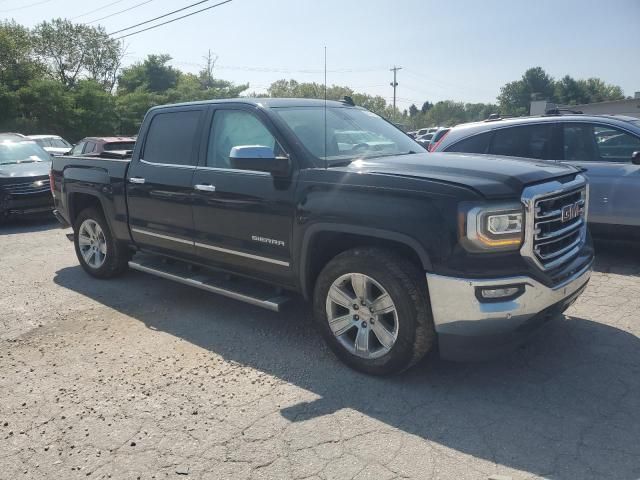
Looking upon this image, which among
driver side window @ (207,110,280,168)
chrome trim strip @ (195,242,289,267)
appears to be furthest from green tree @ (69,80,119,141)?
chrome trim strip @ (195,242,289,267)

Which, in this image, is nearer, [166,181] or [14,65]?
[166,181]

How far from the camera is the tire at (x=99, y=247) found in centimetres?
595

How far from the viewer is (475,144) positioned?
7047 millimetres

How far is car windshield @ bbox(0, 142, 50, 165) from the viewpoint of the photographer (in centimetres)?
1121

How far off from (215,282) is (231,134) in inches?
52.0

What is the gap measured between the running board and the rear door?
0.21 m

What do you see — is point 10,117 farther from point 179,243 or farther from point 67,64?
point 179,243

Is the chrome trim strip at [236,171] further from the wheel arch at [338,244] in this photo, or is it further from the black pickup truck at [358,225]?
the wheel arch at [338,244]

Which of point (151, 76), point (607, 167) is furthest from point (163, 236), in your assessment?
point (151, 76)

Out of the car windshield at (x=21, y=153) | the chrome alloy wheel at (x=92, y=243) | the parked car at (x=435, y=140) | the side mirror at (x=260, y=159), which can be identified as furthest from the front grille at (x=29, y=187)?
the side mirror at (x=260, y=159)

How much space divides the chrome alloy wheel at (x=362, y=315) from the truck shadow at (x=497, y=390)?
9.1 inches

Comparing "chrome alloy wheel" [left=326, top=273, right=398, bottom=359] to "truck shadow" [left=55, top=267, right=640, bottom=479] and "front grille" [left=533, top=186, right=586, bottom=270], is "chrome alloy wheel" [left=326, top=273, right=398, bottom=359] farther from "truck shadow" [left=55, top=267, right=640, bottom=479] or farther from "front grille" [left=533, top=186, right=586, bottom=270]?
"front grille" [left=533, top=186, right=586, bottom=270]

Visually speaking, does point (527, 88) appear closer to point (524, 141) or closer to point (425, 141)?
point (425, 141)

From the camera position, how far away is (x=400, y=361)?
3451 mm
